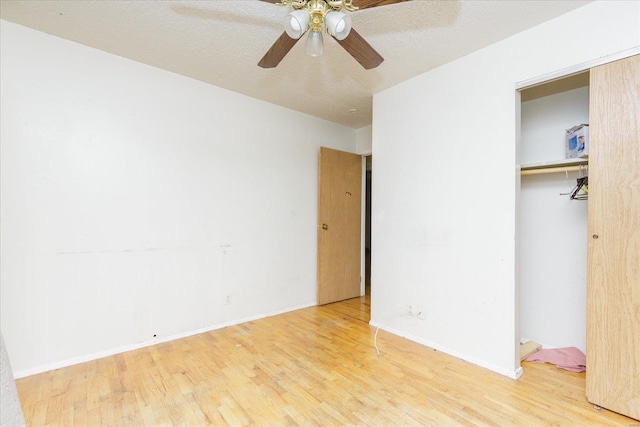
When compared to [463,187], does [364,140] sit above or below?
above

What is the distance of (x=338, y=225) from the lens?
4.01m

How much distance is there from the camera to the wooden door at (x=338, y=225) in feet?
12.6

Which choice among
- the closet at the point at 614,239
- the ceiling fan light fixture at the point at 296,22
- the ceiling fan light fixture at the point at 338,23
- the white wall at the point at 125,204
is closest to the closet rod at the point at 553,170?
the closet at the point at 614,239

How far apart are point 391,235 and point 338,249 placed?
1115 millimetres

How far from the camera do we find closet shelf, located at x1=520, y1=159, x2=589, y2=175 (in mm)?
2146

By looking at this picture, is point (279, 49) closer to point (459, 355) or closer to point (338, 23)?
point (338, 23)

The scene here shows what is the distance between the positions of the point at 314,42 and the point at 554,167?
2190 millimetres

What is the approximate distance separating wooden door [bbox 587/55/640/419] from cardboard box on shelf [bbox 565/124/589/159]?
1.09ft

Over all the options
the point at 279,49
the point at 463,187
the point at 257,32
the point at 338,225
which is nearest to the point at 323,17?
the point at 279,49

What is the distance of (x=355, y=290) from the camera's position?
4207mm

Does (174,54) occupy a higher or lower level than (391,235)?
higher

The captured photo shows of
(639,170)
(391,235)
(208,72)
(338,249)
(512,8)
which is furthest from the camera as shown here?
(338,249)

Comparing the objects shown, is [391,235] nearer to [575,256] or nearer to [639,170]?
[575,256]

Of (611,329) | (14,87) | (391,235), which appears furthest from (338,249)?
(14,87)
